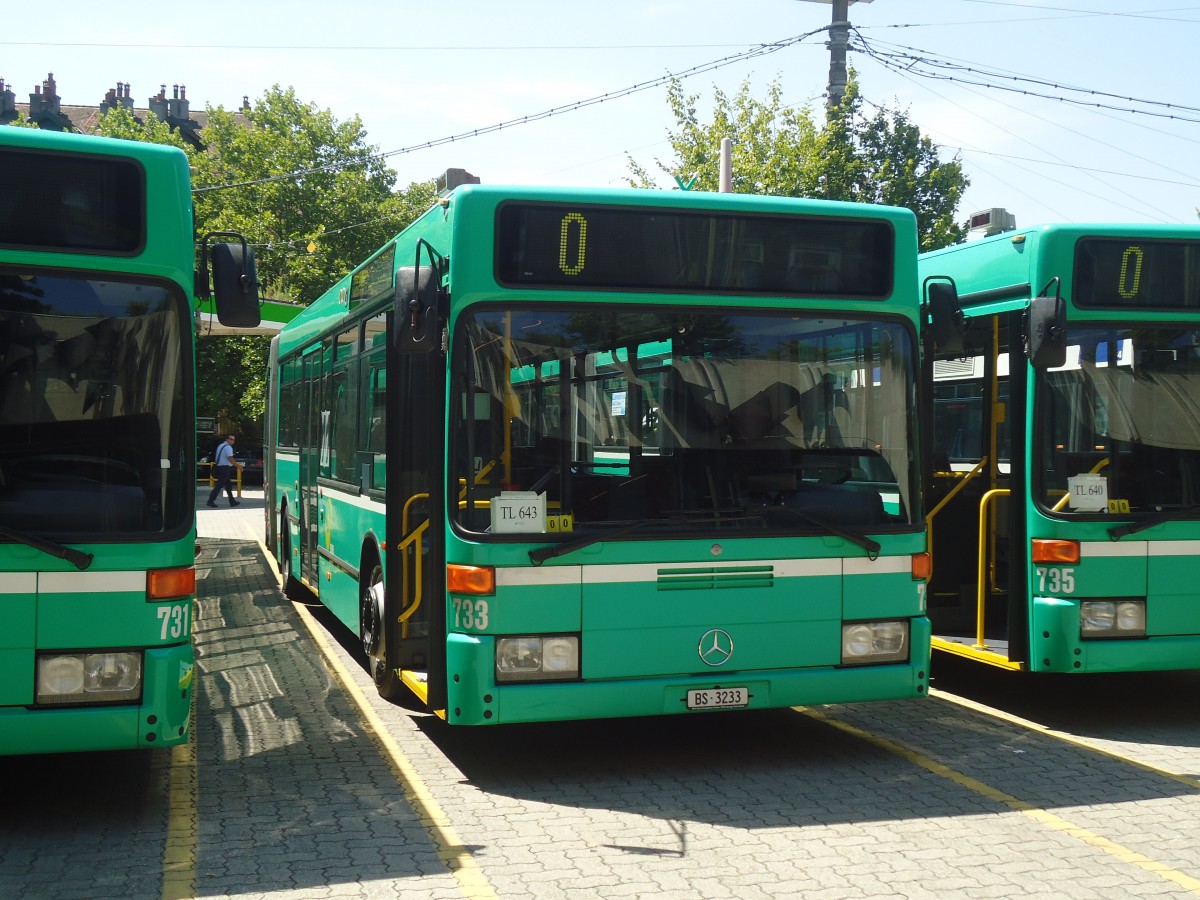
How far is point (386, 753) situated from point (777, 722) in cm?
237

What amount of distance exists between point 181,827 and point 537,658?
5.72ft

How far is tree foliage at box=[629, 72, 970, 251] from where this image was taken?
28516 mm

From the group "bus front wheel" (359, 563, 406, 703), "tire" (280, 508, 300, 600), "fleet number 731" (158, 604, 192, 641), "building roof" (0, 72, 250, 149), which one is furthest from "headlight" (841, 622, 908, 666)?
"building roof" (0, 72, 250, 149)

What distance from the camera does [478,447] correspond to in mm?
6602

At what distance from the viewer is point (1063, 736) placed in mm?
7969

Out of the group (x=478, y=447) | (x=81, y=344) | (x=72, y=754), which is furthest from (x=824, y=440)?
(x=72, y=754)

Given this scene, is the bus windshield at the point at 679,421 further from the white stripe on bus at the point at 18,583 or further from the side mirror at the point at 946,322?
the white stripe on bus at the point at 18,583

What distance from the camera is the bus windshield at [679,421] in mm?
6605

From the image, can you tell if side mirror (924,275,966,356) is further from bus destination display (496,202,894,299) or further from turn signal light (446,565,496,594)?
turn signal light (446,565,496,594)

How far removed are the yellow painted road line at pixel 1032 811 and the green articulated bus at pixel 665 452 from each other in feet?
1.50

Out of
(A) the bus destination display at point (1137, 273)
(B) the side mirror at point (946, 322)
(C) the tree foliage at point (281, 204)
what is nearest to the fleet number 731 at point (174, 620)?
(B) the side mirror at point (946, 322)

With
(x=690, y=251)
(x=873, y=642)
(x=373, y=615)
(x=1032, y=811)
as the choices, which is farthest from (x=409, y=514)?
(x=1032, y=811)

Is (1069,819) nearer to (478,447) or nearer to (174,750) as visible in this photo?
(478,447)

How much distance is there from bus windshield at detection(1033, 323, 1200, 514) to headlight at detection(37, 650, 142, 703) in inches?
201
